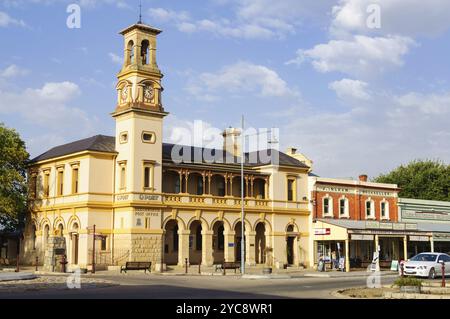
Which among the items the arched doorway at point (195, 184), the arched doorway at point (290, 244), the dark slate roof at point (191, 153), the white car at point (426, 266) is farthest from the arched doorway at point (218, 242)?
the white car at point (426, 266)

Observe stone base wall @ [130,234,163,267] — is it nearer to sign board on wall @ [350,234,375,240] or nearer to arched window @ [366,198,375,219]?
sign board on wall @ [350,234,375,240]

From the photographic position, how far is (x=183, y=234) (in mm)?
49625

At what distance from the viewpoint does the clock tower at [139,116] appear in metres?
47.6

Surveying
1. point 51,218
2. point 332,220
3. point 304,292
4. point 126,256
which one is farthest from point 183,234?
point 304,292

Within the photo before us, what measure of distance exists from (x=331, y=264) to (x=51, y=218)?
22459 mm

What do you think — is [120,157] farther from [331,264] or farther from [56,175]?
[331,264]

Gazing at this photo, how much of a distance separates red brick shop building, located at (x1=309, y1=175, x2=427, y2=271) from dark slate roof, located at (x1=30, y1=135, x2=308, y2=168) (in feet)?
12.3

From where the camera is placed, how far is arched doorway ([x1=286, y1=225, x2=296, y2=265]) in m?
56.0

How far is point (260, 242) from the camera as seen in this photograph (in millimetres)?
56469

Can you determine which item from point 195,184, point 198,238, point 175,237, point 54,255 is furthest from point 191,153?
point 54,255

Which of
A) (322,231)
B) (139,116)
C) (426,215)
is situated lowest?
(322,231)

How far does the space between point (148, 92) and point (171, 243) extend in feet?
40.5

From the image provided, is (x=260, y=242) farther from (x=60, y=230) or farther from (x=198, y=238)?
(x=60, y=230)

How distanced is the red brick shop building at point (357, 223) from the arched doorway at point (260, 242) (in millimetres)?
4275
